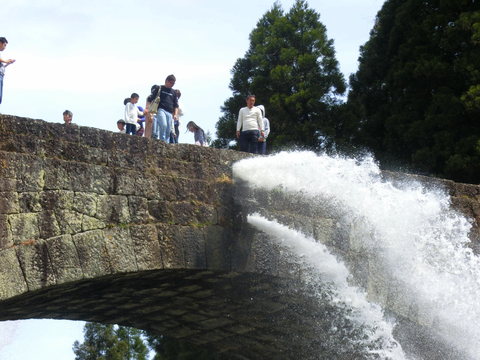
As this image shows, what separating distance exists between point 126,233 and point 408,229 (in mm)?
3307

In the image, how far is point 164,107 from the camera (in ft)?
29.7

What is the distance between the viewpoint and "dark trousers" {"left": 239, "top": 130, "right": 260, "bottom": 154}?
994 cm

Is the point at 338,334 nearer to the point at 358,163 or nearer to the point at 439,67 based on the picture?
the point at 358,163

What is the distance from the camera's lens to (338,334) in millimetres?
9242

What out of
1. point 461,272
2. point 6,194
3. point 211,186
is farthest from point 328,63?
point 6,194

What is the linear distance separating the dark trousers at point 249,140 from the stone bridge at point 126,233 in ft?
6.92

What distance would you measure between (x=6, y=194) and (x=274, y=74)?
17.2 meters

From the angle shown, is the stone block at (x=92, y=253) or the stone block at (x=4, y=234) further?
the stone block at (x=92, y=253)

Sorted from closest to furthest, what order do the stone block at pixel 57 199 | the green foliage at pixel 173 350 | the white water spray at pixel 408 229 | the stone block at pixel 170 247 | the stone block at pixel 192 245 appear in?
1. the stone block at pixel 57 199
2. the stone block at pixel 170 247
3. the stone block at pixel 192 245
4. the white water spray at pixel 408 229
5. the green foliage at pixel 173 350

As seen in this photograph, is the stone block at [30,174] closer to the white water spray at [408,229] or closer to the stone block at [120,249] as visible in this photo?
the stone block at [120,249]

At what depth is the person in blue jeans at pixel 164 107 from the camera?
9031 mm

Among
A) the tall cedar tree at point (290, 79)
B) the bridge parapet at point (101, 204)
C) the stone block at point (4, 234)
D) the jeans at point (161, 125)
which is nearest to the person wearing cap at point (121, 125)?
the jeans at point (161, 125)

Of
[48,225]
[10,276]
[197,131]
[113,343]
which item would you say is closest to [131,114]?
[197,131]

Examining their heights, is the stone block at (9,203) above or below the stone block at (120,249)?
A: above
